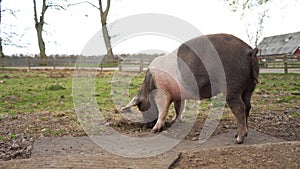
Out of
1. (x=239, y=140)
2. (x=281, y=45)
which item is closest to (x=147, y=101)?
(x=239, y=140)

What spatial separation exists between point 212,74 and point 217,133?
3.88 feet

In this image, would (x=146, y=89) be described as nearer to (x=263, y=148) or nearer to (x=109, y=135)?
(x=109, y=135)

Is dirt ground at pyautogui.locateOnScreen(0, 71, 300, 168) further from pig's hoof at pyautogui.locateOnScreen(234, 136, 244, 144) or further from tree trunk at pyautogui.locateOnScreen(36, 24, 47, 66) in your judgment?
tree trunk at pyautogui.locateOnScreen(36, 24, 47, 66)

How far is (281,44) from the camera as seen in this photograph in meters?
55.8

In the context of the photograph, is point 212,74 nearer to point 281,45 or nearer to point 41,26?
point 41,26

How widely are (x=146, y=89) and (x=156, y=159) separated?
225 centimetres

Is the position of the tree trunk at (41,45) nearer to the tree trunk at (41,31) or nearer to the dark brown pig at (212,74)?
the tree trunk at (41,31)

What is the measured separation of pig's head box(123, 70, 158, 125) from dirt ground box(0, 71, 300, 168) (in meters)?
0.30

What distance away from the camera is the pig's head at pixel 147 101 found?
19.0 feet

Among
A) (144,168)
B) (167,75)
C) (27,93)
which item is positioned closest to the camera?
(144,168)

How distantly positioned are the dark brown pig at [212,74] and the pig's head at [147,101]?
268 mm


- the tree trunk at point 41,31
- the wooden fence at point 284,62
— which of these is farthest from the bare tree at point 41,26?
the wooden fence at point 284,62

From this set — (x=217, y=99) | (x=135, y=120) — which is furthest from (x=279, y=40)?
(x=135, y=120)

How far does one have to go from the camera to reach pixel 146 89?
586 cm
